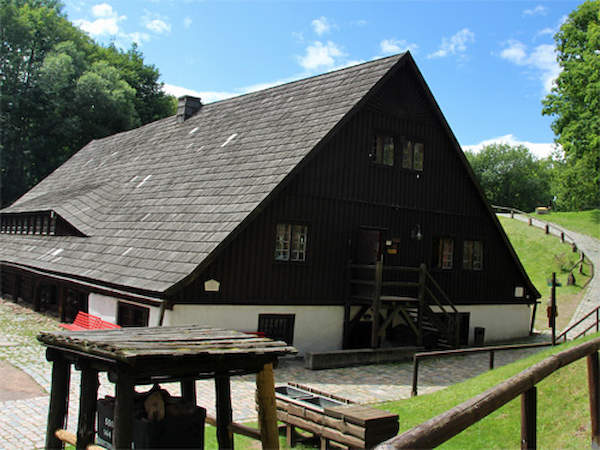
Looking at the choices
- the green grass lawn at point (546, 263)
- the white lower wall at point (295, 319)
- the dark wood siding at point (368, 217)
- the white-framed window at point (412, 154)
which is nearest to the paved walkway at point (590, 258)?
the green grass lawn at point (546, 263)

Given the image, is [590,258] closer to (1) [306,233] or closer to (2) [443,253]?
(2) [443,253]

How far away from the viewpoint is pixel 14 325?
59.5 feet

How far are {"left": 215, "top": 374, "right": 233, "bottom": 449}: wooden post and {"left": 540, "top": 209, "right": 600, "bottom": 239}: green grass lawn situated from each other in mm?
44982

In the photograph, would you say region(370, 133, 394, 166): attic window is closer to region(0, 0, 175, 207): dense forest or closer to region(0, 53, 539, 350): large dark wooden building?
region(0, 53, 539, 350): large dark wooden building

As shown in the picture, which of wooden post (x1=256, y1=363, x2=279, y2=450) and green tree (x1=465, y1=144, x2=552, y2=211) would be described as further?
green tree (x1=465, y1=144, x2=552, y2=211)

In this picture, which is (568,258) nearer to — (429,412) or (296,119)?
(296,119)

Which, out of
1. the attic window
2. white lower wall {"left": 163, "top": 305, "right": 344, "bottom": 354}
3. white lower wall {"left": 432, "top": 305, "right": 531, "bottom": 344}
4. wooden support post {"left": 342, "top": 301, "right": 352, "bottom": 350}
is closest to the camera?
white lower wall {"left": 163, "top": 305, "right": 344, "bottom": 354}

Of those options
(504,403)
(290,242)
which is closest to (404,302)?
(290,242)

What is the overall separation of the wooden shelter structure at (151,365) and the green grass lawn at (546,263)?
78.2 feet

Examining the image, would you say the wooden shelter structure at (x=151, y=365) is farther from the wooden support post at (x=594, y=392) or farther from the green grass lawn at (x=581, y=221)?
the green grass lawn at (x=581, y=221)

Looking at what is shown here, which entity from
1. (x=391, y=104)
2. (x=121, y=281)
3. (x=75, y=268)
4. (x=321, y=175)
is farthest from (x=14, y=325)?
(x=391, y=104)

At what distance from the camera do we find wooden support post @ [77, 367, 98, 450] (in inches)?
187

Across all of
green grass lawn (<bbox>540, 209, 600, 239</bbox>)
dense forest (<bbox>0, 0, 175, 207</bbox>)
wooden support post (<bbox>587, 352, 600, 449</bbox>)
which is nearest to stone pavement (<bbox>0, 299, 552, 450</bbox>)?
wooden support post (<bbox>587, 352, 600, 449</bbox>)

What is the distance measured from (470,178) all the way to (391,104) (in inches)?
171
